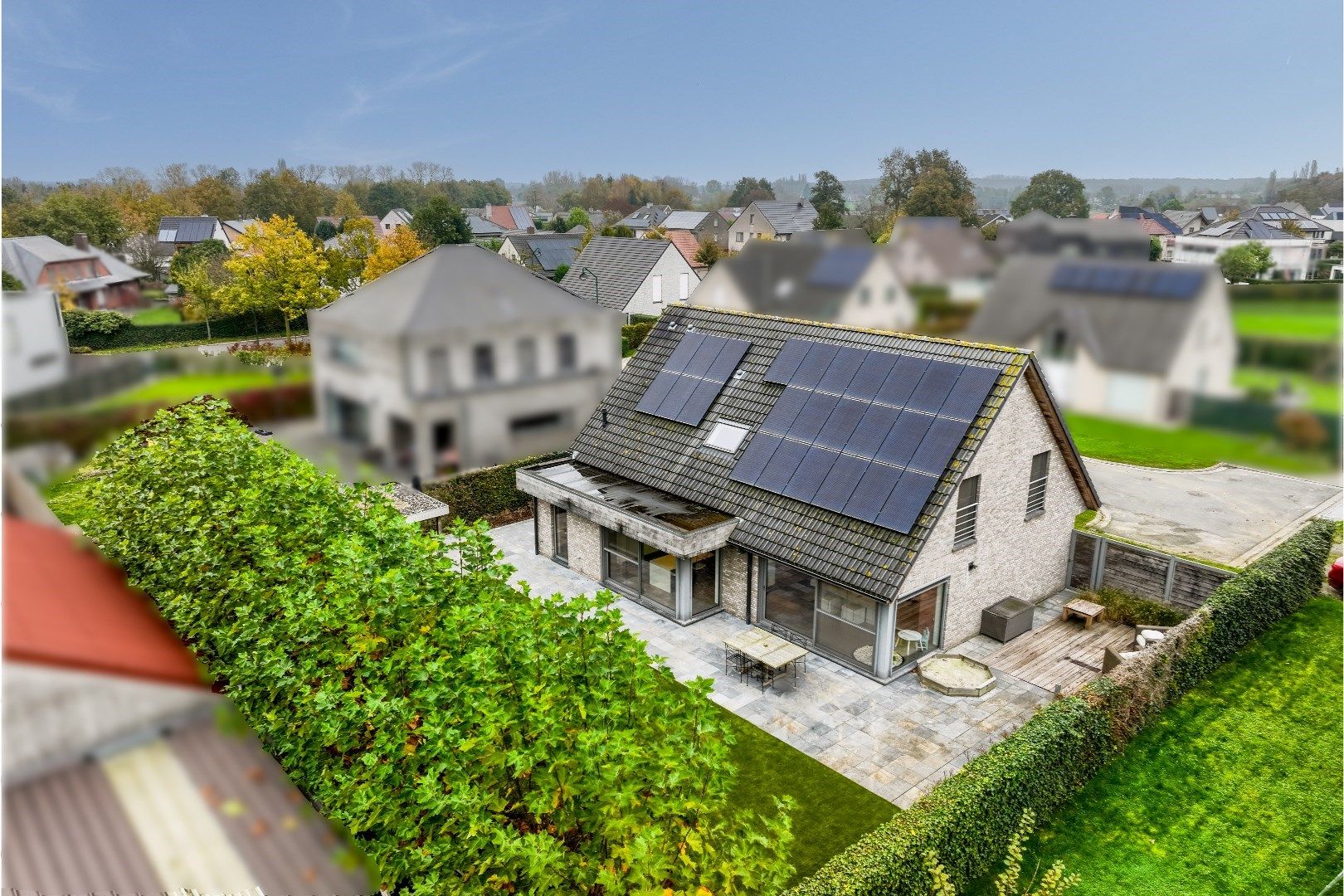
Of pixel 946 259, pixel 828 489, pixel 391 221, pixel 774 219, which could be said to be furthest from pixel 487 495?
pixel 391 221

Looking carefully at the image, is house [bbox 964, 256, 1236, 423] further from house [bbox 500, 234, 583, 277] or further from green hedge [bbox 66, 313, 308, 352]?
green hedge [bbox 66, 313, 308, 352]

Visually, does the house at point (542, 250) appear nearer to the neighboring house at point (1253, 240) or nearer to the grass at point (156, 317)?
the grass at point (156, 317)

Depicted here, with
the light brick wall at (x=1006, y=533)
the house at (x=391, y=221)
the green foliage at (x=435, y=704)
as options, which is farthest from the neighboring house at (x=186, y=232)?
the light brick wall at (x=1006, y=533)

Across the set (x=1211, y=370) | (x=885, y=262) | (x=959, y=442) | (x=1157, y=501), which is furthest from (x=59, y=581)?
(x=1157, y=501)

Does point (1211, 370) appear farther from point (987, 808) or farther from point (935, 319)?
point (987, 808)

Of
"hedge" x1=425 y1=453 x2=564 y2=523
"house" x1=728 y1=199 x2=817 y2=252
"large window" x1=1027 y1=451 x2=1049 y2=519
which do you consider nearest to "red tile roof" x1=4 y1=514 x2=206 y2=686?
"house" x1=728 y1=199 x2=817 y2=252

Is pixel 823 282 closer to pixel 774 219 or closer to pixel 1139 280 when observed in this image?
pixel 774 219
